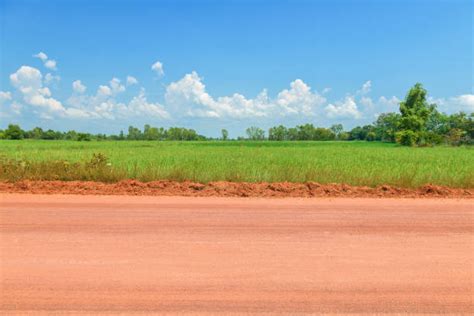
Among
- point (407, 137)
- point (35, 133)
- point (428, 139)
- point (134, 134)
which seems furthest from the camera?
point (134, 134)

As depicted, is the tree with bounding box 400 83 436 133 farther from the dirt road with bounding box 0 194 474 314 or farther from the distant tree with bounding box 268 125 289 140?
the distant tree with bounding box 268 125 289 140

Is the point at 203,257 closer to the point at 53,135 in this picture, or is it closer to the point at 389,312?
the point at 389,312

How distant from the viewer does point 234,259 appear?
185 inches

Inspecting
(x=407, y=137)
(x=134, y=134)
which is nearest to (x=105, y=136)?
(x=134, y=134)

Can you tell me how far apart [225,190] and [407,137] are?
62.6 m

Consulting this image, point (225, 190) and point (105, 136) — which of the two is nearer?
point (225, 190)

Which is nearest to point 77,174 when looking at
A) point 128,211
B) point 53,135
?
point 128,211

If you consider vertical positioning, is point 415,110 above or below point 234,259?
above

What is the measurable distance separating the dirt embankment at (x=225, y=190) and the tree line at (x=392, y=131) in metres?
58.7

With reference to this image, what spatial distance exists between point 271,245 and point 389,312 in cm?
211

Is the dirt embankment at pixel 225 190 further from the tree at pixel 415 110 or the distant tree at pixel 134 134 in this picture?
the distant tree at pixel 134 134

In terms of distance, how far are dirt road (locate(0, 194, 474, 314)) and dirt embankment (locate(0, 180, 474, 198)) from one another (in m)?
1.86

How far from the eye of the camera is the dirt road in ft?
11.9

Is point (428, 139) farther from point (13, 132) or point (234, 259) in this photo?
point (13, 132)
